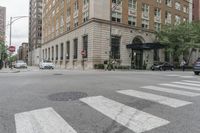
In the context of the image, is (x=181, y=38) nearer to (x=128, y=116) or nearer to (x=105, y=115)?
(x=128, y=116)

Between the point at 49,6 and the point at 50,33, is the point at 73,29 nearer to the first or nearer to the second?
the point at 50,33

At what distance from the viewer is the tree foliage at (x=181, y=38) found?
39.1 m

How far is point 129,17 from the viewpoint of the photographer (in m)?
40.6

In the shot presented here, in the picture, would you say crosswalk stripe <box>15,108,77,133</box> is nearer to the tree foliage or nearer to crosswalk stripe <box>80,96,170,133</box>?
crosswalk stripe <box>80,96,170,133</box>

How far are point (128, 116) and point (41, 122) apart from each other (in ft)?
6.43

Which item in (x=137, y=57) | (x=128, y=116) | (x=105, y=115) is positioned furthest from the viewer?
(x=137, y=57)

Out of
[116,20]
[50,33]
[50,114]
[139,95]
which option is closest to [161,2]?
[116,20]

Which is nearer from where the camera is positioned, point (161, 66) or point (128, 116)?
point (128, 116)

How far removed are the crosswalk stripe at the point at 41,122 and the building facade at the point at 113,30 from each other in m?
30.0

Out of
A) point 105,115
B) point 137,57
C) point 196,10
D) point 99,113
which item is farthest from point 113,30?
point 196,10

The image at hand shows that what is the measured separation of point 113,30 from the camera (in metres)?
37.5

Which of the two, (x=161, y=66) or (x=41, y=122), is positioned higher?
(x=161, y=66)

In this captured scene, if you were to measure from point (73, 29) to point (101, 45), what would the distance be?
10.8m

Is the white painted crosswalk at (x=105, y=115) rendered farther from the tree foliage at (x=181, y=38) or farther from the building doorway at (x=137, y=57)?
the tree foliage at (x=181, y=38)
